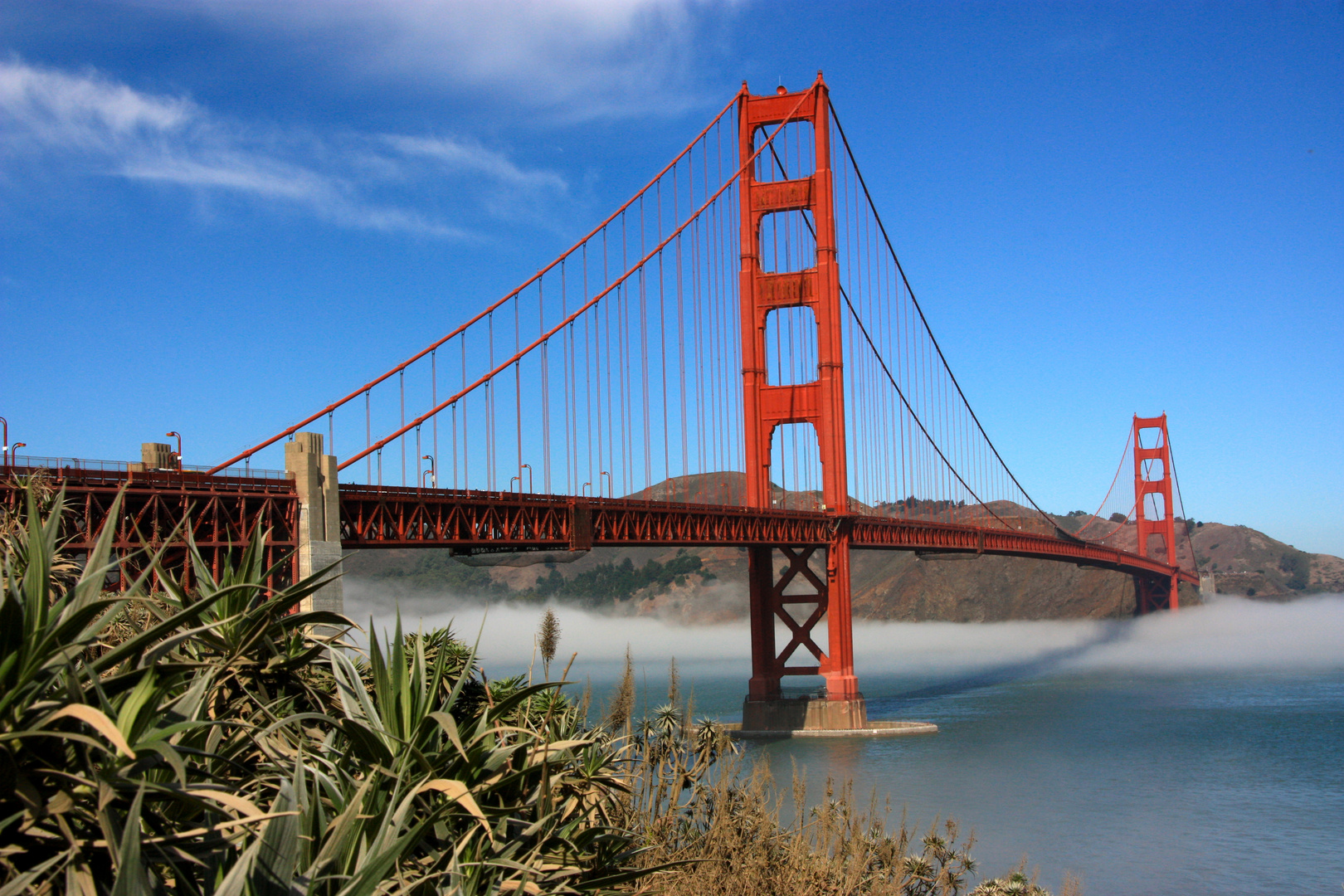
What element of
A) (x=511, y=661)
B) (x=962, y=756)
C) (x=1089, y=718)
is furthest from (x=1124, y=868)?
(x=511, y=661)

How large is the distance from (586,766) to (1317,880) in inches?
733

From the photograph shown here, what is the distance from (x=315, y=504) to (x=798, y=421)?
24660 millimetres

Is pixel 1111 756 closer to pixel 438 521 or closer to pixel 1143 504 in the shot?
pixel 438 521

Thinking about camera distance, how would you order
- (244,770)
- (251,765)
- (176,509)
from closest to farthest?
(244,770)
(251,765)
(176,509)

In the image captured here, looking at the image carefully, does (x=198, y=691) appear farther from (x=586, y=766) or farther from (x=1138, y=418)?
(x=1138, y=418)

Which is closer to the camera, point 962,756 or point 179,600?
point 179,600

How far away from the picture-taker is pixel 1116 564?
277 ft

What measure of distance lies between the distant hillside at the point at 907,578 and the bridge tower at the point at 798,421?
4645cm

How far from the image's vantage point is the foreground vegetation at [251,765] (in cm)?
426

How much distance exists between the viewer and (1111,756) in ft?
116

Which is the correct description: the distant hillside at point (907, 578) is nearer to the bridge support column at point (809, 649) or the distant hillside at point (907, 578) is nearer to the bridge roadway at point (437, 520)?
the bridge support column at point (809, 649)

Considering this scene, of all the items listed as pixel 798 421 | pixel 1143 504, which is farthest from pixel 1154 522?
pixel 798 421

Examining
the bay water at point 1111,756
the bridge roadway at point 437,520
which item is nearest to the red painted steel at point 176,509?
the bridge roadway at point 437,520

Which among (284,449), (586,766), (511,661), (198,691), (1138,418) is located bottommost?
(511,661)
